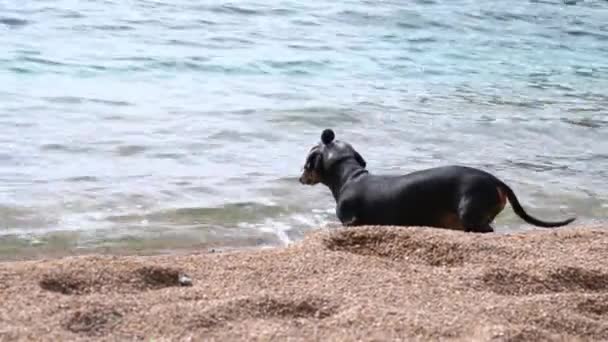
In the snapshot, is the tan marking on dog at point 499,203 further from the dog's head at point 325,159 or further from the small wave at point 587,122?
the small wave at point 587,122

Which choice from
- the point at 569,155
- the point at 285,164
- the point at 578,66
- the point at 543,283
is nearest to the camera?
the point at 543,283

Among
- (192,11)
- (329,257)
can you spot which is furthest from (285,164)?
(192,11)

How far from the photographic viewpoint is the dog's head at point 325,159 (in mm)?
6652

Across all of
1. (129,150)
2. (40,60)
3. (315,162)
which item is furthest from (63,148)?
(40,60)

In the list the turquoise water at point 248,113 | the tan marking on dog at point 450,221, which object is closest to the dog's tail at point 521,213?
the tan marking on dog at point 450,221

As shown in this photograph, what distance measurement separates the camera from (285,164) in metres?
7.87

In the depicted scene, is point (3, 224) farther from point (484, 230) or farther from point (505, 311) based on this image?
point (505, 311)

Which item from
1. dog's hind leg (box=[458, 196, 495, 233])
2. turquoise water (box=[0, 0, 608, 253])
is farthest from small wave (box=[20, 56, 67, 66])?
dog's hind leg (box=[458, 196, 495, 233])

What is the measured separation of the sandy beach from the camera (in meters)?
3.65

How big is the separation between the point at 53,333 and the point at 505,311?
1525 millimetres

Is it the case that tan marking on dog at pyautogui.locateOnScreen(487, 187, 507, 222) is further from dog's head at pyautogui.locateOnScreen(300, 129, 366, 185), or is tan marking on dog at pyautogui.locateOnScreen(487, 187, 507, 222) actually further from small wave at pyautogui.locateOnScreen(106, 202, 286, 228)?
small wave at pyautogui.locateOnScreen(106, 202, 286, 228)

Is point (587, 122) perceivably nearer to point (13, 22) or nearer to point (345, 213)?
point (345, 213)

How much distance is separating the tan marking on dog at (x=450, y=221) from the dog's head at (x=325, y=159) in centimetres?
81

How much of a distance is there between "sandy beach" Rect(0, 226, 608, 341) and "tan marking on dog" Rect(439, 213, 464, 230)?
0.96 metres
